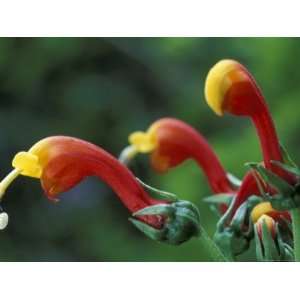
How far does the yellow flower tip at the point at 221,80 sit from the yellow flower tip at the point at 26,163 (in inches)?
9.8

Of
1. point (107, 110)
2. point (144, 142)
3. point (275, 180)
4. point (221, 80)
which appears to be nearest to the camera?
point (275, 180)

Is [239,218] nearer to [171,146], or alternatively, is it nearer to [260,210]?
[260,210]

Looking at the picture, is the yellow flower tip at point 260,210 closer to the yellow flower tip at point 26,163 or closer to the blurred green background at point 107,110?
the yellow flower tip at point 26,163

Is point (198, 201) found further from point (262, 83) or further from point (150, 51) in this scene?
point (150, 51)

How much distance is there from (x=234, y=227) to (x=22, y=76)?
156cm

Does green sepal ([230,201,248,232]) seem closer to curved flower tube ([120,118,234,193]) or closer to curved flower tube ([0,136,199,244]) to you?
curved flower tube ([0,136,199,244])

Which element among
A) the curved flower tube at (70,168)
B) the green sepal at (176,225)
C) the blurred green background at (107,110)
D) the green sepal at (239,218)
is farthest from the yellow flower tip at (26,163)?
the blurred green background at (107,110)

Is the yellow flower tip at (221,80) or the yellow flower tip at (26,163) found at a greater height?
the yellow flower tip at (221,80)

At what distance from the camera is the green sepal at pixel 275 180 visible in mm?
1191

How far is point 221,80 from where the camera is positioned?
1329 millimetres

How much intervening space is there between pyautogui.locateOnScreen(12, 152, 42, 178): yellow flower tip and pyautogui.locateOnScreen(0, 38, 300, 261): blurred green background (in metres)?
1.04

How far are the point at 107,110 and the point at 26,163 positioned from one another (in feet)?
4.56

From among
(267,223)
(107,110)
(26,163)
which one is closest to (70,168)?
(26,163)
